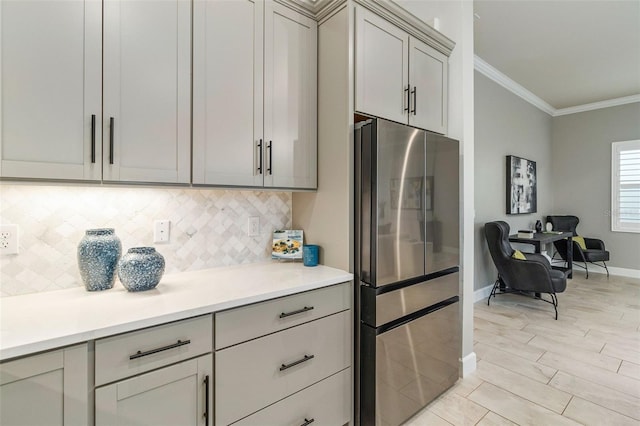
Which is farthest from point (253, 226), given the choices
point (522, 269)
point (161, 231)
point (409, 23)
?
point (522, 269)

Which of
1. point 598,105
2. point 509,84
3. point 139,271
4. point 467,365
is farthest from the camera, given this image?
point 598,105

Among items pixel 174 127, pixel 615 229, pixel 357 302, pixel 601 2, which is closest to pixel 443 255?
pixel 357 302

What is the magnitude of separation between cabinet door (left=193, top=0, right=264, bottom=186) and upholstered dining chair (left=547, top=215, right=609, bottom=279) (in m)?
5.86

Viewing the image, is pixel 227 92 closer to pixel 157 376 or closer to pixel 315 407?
pixel 157 376

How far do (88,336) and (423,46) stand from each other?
8.02ft

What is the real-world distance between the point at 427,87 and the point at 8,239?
2.49 m

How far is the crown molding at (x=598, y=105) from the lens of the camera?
17.7ft

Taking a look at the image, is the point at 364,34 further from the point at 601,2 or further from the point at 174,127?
the point at 601,2

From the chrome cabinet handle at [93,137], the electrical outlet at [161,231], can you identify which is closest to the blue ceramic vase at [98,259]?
the electrical outlet at [161,231]

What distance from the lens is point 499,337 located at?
307cm

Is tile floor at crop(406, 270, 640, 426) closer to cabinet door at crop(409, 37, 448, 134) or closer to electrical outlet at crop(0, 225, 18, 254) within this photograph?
cabinet door at crop(409, 37, 448, 134)

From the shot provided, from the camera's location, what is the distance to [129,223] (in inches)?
61.7

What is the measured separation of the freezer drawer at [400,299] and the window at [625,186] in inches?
220

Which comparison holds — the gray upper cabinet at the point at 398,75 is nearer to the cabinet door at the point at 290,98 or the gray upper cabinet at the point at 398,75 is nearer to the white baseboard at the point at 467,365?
the cabinet door at the point at 290,98
